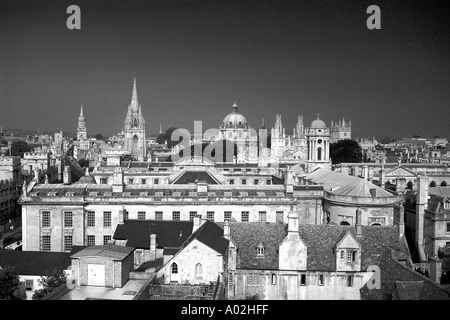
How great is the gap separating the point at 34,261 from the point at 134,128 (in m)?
66.0

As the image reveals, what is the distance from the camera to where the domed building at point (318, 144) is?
47.0 metres

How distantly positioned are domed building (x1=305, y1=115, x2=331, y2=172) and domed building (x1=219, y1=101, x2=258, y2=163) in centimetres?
4088

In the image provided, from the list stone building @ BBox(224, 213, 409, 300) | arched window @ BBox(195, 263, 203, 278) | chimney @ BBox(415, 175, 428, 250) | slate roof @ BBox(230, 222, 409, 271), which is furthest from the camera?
chimney @ BBox(415, 175, 428, 250)

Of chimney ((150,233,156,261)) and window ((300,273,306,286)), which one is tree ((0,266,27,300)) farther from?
window ((300,273,306,286))

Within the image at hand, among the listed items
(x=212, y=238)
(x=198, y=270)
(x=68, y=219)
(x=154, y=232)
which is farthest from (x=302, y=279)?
(x=68, y=219)

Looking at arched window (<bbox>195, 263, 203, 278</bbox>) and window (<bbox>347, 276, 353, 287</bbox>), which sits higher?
arched window (<bbox>195, 263, 203, 278</bbox>)

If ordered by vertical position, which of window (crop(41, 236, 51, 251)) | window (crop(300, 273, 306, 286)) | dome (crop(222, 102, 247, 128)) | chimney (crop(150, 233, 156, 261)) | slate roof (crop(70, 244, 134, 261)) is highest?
dome (crop(222, 102, 247, 128))

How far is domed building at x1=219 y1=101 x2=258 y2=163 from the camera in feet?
302

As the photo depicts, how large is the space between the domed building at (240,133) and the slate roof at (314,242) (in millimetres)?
67260

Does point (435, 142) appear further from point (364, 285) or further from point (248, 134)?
point (364, 285)

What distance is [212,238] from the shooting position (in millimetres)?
18906

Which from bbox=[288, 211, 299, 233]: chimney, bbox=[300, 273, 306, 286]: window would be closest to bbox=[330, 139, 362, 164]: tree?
bbox=[288, 211, 299, 233]: chimney

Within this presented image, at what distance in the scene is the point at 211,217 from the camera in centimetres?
2972
